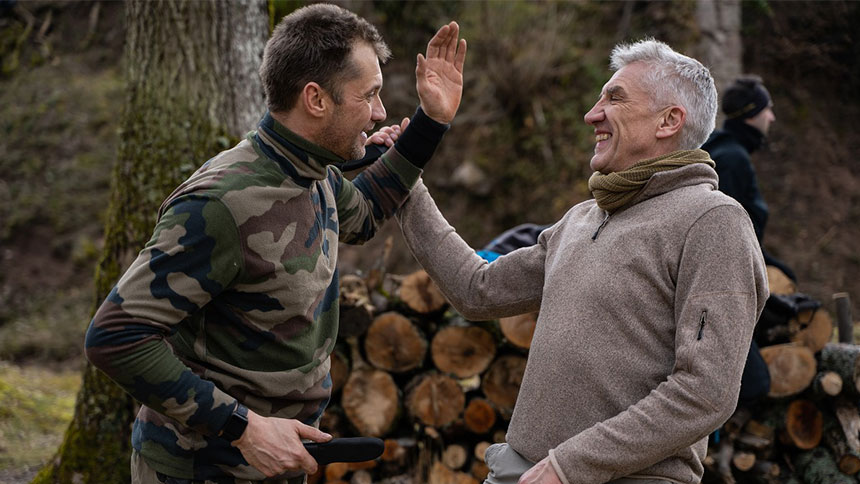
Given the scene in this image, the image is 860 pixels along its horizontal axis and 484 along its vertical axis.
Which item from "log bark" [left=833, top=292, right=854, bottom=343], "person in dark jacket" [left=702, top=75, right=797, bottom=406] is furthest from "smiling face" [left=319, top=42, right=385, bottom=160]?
"log bark" [left=833, top=292, right=854, bottom=343]

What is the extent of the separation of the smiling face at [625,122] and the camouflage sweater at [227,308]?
74cm

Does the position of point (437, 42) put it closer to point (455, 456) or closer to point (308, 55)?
point (308, 55)

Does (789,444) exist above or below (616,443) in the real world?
below

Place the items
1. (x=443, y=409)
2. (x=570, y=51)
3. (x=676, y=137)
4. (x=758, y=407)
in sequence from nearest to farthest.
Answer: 1. (x=676, y=137)
2. (x=443, y=409)
3. (x=758, y=407)
4. (x=570, y=51)

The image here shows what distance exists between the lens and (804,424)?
426 centimetres

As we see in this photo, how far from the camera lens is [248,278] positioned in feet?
6.01

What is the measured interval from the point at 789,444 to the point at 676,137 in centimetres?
300

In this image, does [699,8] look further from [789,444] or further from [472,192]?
[789,444]

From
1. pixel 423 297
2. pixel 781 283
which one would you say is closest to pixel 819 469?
pixel 781 283

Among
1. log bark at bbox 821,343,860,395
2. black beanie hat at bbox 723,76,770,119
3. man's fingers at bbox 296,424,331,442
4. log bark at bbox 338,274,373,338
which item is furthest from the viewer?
black beanie hat at bbox 723,76,770,119

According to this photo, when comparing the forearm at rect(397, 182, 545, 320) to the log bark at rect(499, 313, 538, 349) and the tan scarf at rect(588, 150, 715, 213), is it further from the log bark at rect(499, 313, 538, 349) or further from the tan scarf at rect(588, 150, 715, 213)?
the log bark at rect(499, 313, 538, 349)

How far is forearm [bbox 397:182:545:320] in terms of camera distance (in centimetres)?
230

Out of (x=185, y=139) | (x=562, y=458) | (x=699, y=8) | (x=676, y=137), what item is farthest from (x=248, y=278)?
(x=699, y=8)

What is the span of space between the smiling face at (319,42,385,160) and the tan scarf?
0.62 metres
